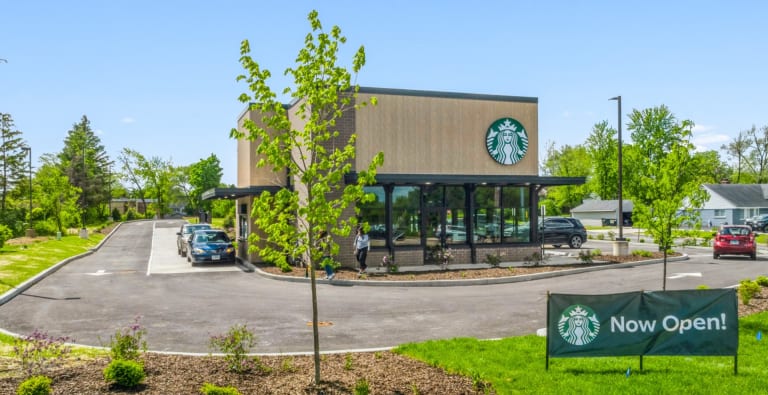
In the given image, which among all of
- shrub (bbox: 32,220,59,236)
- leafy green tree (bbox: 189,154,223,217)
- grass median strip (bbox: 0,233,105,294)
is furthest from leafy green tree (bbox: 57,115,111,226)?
grass median strip (bbox: 0,233,105,294)

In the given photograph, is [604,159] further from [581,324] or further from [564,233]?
[581,324]

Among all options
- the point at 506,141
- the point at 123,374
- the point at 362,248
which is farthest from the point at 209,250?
the point at 123,374

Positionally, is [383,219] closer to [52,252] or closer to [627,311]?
[627,311]

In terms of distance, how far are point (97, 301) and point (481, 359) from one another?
1161 centimetres

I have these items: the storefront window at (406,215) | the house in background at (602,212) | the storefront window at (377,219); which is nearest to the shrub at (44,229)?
the storefront window at (377,219)

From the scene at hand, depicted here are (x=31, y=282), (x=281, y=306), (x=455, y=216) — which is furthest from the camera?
(x=455, y=216)

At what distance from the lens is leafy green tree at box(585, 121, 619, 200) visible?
7594 centimetres

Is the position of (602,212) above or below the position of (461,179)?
below

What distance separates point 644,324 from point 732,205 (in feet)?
216

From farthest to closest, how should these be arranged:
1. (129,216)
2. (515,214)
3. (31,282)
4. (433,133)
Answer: (129,216) → (515,214) → (433,133) → (31,282)

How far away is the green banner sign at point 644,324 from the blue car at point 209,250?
19.4m

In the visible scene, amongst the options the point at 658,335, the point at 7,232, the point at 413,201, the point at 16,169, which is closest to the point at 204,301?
the point at 413,201

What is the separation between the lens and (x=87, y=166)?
90.5 metres

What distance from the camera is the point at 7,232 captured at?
100 ft
